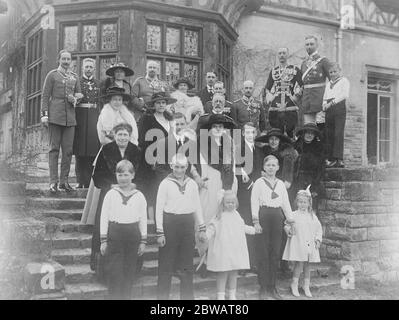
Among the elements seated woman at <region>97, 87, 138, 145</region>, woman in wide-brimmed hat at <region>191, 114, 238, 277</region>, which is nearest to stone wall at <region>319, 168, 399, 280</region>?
woman in wide-brimmed hat at <region>191, 114, 238, 277</region>

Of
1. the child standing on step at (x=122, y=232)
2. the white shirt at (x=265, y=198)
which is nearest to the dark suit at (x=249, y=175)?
the white shirt at (x=265, y=198)

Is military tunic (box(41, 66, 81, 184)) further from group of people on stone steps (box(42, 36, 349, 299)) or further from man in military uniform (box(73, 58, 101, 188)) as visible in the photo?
man in military uniform (box(73, 58, 101, 188))

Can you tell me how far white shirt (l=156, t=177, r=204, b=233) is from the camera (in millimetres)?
4504

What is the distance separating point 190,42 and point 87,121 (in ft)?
9.87

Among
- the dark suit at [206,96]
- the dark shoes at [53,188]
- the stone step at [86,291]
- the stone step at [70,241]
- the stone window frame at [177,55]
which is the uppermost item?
the stone window frame at [177,55]

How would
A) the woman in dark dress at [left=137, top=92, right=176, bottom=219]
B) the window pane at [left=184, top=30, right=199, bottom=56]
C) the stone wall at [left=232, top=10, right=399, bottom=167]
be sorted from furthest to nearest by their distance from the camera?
the stone wall at [left=232, top=10, right=399, bottom=167]
the window pane at [left=184, top=30, right=199, bottom=56]
the woman in dark dress at [left=137, top=92, right=176, bottom=219]

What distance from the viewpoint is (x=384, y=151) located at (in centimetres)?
1230

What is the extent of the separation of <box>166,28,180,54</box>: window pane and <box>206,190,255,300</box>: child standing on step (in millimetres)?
4378

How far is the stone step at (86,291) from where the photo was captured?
4.53 metres

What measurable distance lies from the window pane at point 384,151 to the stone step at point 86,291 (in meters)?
9.50

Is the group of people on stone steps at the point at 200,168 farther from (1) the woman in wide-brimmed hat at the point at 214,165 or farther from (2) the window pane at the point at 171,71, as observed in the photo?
(2) the window pane at the point at 171,71

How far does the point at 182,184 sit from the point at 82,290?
1414 millimetres

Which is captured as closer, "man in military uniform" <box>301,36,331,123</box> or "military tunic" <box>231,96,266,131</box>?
"military tunic" <box>231,96,266,131</box>

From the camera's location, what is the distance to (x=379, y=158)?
39.9 feet
